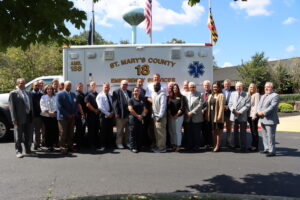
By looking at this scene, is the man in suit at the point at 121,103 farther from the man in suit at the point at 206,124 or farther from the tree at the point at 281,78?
the tree at the point at 281,78

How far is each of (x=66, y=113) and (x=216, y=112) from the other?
396 cm

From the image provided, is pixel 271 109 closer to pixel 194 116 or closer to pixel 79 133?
pixel 194 116

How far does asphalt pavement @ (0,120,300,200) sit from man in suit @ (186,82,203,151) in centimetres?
50

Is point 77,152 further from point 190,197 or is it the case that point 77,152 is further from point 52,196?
point 190,197

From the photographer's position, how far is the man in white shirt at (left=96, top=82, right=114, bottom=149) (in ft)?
24.5

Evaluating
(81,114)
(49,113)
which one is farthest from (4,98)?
(81,114)

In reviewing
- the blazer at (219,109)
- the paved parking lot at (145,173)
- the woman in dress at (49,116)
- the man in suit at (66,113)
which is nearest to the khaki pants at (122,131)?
the paved parking lot at (145,173)

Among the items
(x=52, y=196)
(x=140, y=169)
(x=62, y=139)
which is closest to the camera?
(x=52, y=196)

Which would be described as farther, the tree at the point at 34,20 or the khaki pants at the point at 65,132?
the khaki pants at the point at 65,132

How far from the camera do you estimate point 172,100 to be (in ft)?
24.2

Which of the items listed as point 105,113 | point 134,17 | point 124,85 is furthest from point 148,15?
point 105,113

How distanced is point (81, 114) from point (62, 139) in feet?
2.95

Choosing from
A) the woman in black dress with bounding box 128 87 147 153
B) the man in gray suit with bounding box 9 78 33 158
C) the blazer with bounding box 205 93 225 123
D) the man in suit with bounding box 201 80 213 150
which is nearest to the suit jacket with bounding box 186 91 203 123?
the man in suit with bounding box 201 80 213 150

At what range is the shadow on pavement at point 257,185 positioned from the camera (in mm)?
4421
